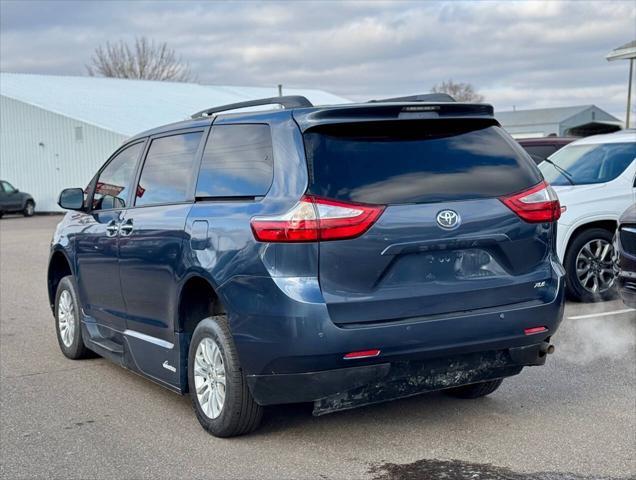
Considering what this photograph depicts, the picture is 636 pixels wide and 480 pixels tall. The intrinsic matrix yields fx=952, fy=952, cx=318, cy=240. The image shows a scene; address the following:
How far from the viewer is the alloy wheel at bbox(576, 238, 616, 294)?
33.8 feet

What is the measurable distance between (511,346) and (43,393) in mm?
3527

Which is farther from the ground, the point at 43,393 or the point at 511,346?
the point at 511,346

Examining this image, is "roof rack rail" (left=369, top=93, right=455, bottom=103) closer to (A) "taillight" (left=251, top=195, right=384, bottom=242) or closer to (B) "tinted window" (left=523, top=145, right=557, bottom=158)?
(A) "taillight" (left=251, top=195, right=384, bottom=242)

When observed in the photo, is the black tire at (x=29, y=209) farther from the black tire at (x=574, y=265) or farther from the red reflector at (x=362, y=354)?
the red reflector at (x=362, y=354)

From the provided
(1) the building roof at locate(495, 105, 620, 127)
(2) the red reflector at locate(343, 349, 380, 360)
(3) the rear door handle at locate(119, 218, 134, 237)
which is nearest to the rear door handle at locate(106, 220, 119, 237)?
(3) the rear door handle at locate(119, 218, 134, 237)

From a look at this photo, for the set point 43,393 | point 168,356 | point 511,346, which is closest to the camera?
point 511,346

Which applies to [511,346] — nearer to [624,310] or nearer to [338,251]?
[338,251]

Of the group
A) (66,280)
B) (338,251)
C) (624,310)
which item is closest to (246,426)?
(338,251)

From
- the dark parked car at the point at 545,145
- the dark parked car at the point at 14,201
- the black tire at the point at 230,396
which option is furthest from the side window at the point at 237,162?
the dark parked car at the point at 14,201

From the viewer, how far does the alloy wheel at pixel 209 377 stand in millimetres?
5621

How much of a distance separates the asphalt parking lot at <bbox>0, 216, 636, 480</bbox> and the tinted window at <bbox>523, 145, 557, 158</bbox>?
7561mm

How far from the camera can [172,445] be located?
561cm

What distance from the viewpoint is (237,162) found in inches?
225

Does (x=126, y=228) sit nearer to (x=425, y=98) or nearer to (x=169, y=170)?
(x=169, y=170)
